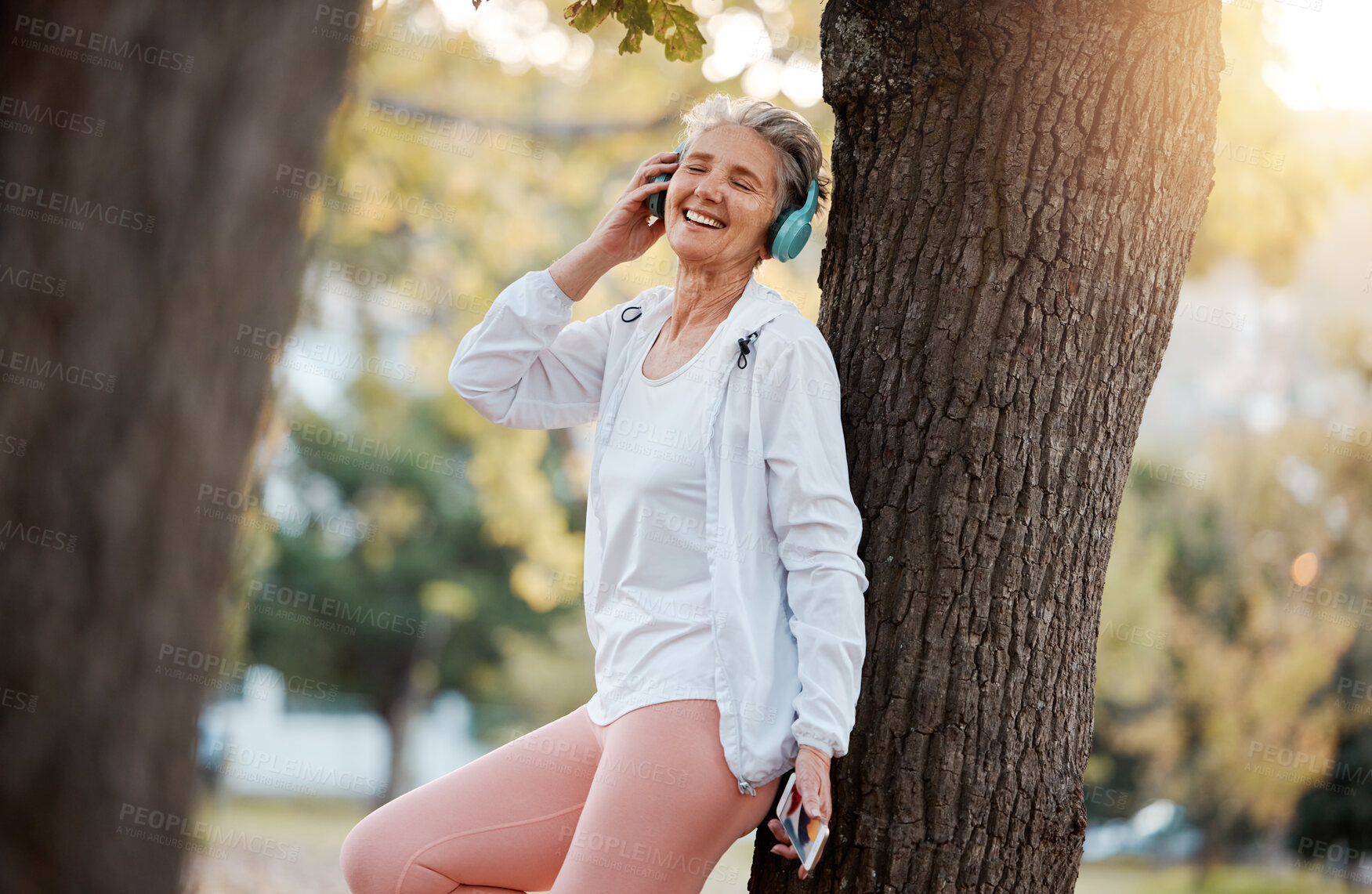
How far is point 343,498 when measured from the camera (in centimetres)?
2245

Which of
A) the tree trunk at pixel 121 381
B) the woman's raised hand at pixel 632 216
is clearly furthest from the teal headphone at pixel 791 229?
the tree trunk at pixel 121 381

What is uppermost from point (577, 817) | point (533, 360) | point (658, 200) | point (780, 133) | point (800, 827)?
point (780, 133)

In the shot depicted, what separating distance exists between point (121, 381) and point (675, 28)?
1.80 m

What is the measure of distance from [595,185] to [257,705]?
16.7 m

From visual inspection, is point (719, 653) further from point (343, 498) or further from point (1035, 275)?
point (343, 498)

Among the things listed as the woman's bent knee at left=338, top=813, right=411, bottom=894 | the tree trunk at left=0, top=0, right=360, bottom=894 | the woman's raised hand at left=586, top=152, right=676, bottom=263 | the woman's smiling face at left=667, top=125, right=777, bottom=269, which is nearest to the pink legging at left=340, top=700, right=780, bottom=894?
the woman's bent knee at left=338, top=813, right=411, bottom=894

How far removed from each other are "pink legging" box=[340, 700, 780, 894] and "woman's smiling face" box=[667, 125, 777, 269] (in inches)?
40.5

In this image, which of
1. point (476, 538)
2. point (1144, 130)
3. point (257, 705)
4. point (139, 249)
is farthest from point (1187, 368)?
point (257, 705)

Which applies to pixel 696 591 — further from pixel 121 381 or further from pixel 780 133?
pixel 121 381

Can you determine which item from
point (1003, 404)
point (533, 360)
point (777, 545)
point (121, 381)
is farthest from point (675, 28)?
point (121, 381)

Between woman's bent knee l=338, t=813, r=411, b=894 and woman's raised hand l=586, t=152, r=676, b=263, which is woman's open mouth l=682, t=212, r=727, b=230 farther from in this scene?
woman's bent knee l=338, t=813, r=411, b=894

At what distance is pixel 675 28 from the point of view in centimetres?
309

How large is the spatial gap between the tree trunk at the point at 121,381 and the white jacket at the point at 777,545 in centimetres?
90

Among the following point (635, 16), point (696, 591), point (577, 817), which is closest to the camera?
point (696, 591)
